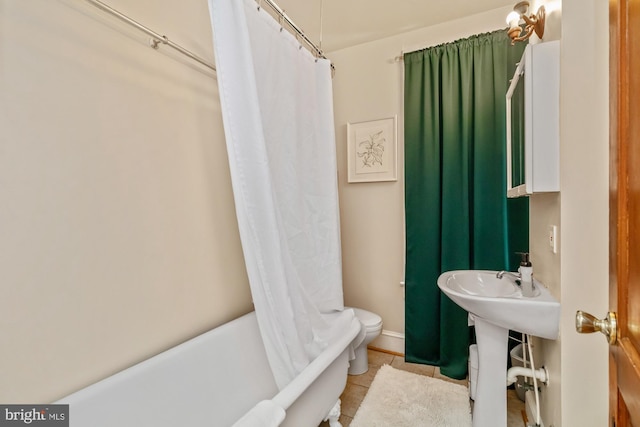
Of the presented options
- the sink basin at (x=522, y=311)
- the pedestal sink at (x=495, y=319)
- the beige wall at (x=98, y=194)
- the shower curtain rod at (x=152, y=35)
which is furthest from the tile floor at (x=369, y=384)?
the shower curtain rod at (x=152, y=35)

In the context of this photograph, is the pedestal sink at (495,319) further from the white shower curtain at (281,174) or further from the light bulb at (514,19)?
the light bulb at (514,19)

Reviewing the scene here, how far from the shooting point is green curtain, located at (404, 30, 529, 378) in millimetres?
1986

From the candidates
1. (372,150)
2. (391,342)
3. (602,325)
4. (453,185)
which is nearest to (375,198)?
(372,150)

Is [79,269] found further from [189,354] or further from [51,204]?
[189,354]

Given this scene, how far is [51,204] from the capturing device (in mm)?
993

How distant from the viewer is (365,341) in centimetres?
210

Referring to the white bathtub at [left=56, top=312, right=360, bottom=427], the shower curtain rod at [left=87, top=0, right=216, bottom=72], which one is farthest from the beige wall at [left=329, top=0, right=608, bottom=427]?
the shower curtain rod at [left=87, top=0, right=216, bottom=72]

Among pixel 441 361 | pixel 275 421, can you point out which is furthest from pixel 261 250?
pixel 441 361

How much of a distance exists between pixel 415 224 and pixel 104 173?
6.53 ft

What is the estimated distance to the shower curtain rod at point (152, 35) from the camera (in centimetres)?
106

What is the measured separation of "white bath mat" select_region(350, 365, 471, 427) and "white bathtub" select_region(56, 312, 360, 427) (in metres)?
0.36

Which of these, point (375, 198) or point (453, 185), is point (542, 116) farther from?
point (375, 198)

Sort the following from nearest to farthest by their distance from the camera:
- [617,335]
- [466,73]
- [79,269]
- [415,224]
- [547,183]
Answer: [617,335]
[79,269]
[547,183]
[466,73]
[415,224]

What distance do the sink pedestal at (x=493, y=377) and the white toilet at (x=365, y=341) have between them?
782 mm
